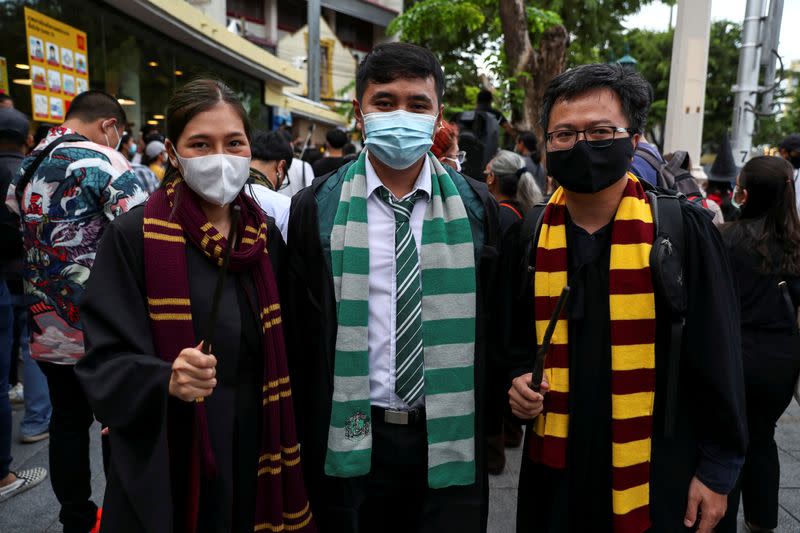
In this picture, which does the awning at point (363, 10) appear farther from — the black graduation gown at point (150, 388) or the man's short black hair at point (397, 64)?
the black graduation gown at point (150, 388)

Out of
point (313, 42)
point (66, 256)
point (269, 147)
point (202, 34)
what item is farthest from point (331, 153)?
point (313, 42)

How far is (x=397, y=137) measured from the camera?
6.41ft

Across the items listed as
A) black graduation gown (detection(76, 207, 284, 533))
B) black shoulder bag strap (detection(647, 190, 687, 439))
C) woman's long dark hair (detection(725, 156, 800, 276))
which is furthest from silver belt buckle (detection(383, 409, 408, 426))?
woman's long dark hair (detection(725, 156, 800, 276))

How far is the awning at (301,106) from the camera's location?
61.3 ft

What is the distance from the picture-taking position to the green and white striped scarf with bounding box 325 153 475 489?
1.88 meters

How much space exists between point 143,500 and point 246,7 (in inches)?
1249

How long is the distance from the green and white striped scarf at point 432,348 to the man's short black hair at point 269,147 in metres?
2.58

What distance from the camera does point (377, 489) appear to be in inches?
78.7

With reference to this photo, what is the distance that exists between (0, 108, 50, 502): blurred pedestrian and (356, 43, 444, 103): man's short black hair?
2.79m

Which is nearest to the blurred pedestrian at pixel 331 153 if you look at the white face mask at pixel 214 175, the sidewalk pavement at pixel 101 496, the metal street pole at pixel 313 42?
the sidewalk pavement at pixel 101 496

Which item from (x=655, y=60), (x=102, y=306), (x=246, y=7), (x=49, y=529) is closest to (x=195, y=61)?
(x=49, y=529)

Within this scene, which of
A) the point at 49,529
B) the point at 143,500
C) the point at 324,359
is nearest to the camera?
the point at 143,500

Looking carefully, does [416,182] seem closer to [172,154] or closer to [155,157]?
[172,154]

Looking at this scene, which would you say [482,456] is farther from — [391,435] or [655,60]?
[655,60]
